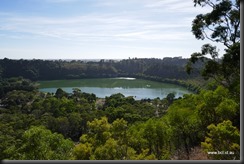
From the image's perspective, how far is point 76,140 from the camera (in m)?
19.4

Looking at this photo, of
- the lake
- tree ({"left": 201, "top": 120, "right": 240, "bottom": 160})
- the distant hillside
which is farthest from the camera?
the distant hillside

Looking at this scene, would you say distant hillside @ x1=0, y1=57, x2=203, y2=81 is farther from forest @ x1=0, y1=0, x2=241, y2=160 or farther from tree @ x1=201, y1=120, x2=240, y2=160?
tree @ x1=201, y1=120, x2=240, y2=160

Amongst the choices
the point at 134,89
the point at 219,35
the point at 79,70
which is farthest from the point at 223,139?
the point at 79,70

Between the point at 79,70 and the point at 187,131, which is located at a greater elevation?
the point at 79,70

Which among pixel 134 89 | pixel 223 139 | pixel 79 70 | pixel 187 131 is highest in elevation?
pixel 79 70

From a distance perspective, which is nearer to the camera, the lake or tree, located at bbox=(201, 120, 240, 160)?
tree, located at bbox=(201, 120, 240, 160)

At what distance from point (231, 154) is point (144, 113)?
18138 mm

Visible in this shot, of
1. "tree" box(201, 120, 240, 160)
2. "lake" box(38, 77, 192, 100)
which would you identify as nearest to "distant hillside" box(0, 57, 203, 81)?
"lake" box(38, 77, 192, 100)

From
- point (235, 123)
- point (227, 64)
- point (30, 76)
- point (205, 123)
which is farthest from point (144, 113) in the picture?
point (30, 76)

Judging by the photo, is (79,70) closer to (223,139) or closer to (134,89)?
(134,89)

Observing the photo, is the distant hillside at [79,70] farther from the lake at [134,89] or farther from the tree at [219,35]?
the tree at [219,35]

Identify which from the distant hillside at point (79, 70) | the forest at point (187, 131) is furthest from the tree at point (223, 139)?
the distant hillside at point (79, 70)

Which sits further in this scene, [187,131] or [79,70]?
[79,70]

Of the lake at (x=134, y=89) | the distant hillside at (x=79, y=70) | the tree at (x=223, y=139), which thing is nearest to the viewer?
the tree at (x=223, y=139)
